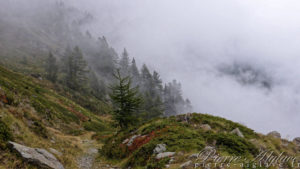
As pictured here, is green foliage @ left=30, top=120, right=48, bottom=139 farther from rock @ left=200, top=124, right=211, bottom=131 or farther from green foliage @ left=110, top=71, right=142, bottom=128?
rock @ left=200, top=124, right=211, bottom=131

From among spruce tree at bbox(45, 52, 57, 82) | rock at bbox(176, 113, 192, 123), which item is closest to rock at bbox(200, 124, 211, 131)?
rock at bbox(176, 113, 192, 123)

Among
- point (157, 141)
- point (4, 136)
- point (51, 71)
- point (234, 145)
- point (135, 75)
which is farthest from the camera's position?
point (135, 75)

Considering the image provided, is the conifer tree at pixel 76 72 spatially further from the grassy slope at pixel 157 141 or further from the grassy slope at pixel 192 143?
the grassy slope at pixel 192 143

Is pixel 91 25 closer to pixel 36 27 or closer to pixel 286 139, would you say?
pixel 36 27

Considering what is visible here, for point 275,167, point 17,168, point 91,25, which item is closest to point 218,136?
point 275,167

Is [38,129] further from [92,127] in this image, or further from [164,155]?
[92,127]

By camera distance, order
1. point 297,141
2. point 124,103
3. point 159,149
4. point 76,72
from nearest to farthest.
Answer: point 159,149, point 297,141, point 124,103, point 76,72

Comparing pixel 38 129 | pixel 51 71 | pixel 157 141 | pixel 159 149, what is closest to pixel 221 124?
pixel 157 141

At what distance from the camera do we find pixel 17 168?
21.5ft

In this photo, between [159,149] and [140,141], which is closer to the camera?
[159,149]

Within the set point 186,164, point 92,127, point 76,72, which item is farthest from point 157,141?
point 76,72

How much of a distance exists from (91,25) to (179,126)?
618 ft

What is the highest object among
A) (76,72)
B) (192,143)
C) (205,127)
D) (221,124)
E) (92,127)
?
(76,72)

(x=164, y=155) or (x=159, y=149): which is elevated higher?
(x=159, y=149)
